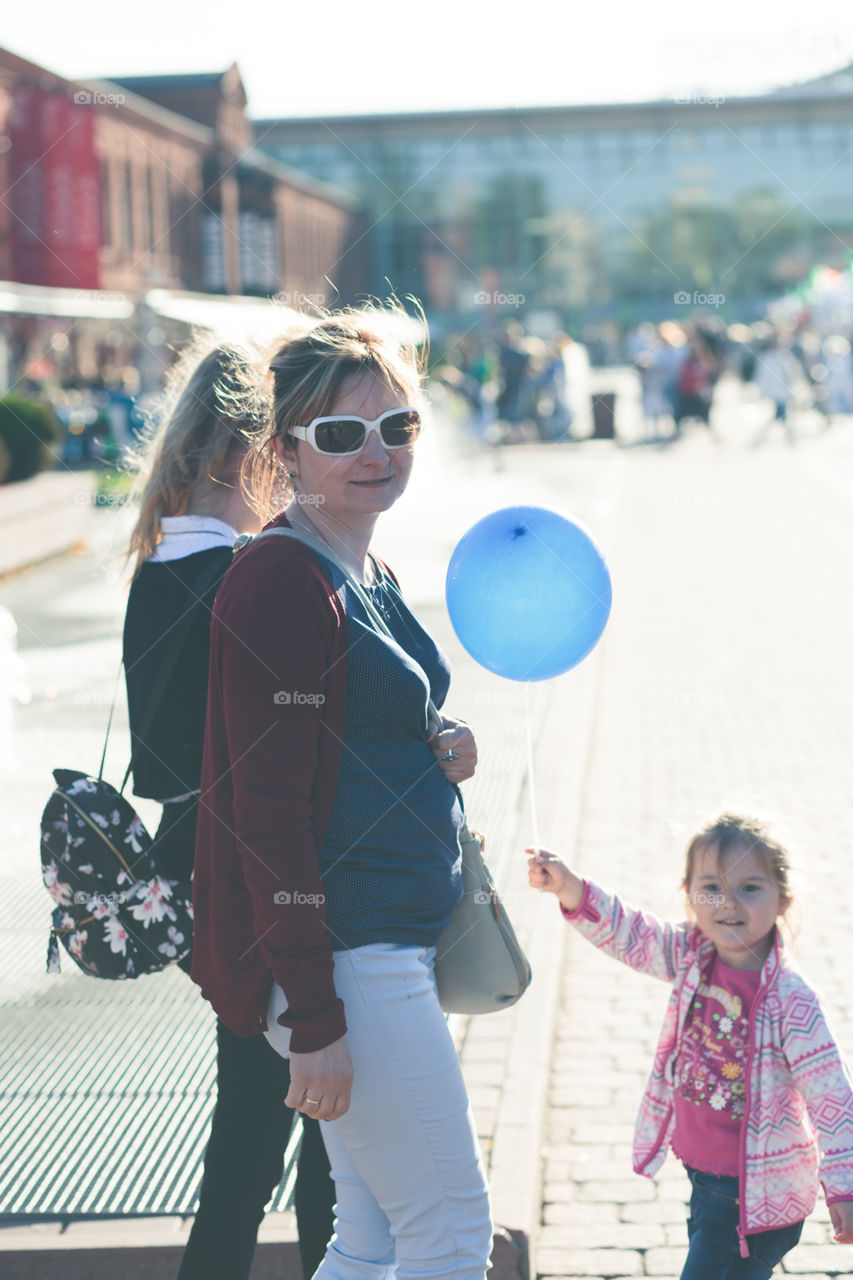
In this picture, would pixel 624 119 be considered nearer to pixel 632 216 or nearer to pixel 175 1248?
pixel 632 216

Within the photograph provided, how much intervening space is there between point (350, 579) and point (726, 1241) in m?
1.49

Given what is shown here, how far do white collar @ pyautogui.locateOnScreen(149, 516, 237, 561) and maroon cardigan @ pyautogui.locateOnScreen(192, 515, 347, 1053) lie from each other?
2.27 ft

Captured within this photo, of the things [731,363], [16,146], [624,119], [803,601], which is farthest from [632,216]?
[803,601]

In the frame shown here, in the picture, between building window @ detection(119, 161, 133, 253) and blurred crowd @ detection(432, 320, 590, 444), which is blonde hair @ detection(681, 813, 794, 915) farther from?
building window @ detection(119, 161, 133, 253)

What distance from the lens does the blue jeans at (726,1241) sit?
8.75 feet

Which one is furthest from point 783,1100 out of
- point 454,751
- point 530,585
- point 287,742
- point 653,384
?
point 653,384

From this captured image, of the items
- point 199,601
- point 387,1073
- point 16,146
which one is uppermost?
point 16,146

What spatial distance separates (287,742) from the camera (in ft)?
6.88

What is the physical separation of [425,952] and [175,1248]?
132 cm

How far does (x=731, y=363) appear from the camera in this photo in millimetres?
47469

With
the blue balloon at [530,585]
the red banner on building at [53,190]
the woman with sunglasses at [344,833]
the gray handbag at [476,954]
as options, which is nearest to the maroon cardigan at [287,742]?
the woman with sunglasses at [344,833]

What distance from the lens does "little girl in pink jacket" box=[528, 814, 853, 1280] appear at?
2.59 metres

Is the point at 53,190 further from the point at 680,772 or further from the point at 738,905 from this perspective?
the point at 738,905

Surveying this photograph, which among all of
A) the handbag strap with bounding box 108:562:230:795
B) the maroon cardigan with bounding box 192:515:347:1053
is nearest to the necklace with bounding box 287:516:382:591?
the maroon cardigan with bounding box 192:515:347:1053
